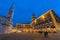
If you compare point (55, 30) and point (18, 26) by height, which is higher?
point (18, 26)

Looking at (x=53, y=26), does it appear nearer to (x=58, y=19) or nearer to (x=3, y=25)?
(x=58, y=19)

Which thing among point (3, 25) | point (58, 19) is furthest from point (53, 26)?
point (3, 25)

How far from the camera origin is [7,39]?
40.1 feet

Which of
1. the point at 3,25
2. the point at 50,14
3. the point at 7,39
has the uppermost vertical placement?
the point at 50,14

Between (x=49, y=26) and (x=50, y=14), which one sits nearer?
(x=49, y=26)

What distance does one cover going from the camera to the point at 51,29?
64.8ft

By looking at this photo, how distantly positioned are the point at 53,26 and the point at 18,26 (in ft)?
45.8

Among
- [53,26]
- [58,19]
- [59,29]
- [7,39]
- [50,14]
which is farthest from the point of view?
[50,14]

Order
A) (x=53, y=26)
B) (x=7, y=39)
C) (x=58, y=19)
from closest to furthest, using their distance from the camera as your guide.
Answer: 1. (x=7, y=39)
2. (x=53, y=26)
3. (x=58, y=19)

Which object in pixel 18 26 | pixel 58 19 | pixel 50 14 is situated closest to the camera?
pixel 58 19

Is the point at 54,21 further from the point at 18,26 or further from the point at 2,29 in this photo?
the point at 18,26

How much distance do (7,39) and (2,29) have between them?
9466mm

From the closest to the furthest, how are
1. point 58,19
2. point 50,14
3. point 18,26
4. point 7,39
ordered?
point 7,39 < point 58,19 < point 50,14 < point 18,26

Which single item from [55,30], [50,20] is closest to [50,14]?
[50,20]
